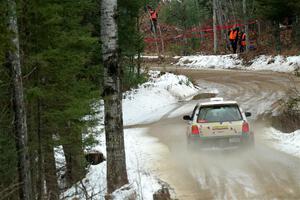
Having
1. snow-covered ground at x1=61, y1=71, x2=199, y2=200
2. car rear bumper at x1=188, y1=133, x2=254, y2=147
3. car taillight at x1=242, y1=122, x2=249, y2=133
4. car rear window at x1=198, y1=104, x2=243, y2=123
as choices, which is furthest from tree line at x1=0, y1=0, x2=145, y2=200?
car taillight at x1=242, y1=122, x2=249, y2=133

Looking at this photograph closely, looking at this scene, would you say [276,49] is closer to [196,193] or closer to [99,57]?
[99,57]

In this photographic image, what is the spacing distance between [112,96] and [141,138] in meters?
9.38

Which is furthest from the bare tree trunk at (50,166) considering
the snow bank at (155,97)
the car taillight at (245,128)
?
the snow bank at (155,97)

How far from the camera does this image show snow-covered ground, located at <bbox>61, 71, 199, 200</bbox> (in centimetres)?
1020

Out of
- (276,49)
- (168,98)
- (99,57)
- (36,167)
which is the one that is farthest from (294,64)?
→ (36,167)

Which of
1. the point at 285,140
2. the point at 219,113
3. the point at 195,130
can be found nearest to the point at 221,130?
the point at 219,113

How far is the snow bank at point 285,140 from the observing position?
14.7 meters

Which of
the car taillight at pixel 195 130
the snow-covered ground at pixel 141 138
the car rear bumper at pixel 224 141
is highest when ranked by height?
the car taillight at pixel 195 130

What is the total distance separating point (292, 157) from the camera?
1363 centimetres

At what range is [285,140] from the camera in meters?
16.2

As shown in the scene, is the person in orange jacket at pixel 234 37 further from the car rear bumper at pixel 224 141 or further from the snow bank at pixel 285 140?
the car rear bumper at pixel 224 141

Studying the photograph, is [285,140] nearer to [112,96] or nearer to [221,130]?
[221,130]

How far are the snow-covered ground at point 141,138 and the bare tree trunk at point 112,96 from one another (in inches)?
15.2

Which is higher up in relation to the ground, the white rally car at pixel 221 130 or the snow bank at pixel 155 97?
the white rally car at pixel 221 130
